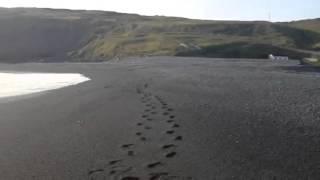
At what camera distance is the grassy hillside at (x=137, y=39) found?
287 ft

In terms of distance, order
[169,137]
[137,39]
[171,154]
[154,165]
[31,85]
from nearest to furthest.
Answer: [154,165] → [171,154] → [169,137] → [31,85] → [137,39]

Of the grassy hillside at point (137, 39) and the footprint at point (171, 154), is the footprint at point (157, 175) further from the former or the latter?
the grassy hillside at point (137, 39)

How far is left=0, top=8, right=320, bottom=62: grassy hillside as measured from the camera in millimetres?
87438

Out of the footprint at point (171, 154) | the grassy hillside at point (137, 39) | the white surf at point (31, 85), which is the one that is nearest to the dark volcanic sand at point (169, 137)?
the footprint at point (171, 154)

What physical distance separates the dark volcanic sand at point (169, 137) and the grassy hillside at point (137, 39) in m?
61.0

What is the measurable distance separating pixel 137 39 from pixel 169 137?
3807 inches

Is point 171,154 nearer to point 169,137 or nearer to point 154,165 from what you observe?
point 154,165

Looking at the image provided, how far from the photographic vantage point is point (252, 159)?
11828mm

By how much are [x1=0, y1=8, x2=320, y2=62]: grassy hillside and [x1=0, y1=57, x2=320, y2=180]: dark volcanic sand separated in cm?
6104

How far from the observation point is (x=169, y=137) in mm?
14367

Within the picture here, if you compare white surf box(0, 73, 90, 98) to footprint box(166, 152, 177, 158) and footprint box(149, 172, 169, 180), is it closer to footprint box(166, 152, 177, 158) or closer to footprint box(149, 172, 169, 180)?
footprint box(166, 152, 177, 158)

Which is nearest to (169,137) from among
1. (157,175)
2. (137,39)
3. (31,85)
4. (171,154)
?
(171,154)

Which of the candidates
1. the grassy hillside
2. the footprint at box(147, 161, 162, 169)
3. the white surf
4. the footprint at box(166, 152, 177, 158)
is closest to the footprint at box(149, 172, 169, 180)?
the footprint at box(147, 161, 162, 169)

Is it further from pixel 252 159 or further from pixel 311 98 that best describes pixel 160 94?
pixel 252 159
